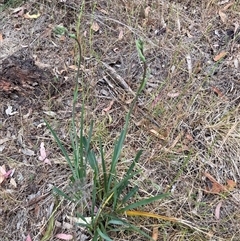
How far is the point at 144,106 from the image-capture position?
6.95 ft

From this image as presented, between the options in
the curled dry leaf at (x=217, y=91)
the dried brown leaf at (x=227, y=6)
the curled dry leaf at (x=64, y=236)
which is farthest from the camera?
the dried brown leaf at (x=227, y=6)

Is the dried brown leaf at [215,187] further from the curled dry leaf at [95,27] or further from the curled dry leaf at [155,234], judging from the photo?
the curled dry leaf at [95,27]

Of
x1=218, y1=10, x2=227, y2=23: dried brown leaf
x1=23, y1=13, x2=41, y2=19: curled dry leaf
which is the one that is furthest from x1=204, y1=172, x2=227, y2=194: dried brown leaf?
x1=23, y1=13, x2=41, y2=19: curled dry leaf

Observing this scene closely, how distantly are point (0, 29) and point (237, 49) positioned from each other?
60.1 inches

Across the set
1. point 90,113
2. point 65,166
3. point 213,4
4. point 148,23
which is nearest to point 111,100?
point 90,113

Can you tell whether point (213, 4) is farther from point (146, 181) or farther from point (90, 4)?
point (146, 181)

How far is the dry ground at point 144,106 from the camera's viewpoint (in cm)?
177

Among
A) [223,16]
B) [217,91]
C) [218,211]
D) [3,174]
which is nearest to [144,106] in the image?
[217,91]

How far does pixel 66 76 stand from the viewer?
2.21 metres

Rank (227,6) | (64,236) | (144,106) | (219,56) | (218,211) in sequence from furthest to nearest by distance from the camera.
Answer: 1. (227,6)
2. (219,56)
3. (144,106)
4. (218,211)
5. (64,236)

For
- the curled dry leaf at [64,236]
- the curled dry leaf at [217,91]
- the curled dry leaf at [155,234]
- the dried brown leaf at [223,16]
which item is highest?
the dried brown leaf at [223,16]

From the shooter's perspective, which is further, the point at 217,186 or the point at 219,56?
the point at 219,56

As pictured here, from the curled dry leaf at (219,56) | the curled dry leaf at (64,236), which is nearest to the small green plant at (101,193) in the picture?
the curled dry leaf at (64,236)

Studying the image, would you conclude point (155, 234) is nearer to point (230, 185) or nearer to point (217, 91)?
point (230, 185)
